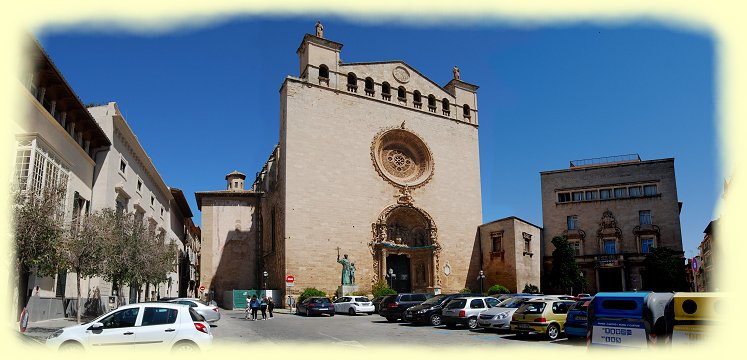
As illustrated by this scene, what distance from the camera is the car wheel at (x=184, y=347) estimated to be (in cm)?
1120

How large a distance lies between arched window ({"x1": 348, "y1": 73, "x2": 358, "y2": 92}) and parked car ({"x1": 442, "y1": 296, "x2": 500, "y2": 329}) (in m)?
24.1

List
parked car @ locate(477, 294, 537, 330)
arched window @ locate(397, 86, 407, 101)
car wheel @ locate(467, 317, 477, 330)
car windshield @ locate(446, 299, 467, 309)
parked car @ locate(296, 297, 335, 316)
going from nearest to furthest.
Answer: parked car @ locate(477, 294, 537, 330), car wheel @ locate(467, 317, 477, 330), car windshield @ locate(446, 299, 467, 309), parked car @ locate(296, 297, 335, 316), arched window @ locate(397, 86, 407, 101)

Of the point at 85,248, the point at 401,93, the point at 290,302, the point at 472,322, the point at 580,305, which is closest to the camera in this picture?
the point at 580,305

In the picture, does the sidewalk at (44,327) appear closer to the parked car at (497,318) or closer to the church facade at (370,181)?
the parked car at (497,318)

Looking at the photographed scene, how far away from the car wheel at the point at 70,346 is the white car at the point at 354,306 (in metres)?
21.5

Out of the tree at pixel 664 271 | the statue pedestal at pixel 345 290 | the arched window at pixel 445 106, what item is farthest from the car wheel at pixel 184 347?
the tree at pixel 664 271

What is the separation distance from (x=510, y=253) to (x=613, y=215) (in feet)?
42.1

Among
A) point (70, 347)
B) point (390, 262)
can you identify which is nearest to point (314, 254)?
point (390, 262)

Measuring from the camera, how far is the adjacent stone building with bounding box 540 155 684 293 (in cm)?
4800

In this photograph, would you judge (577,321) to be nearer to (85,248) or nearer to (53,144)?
(85,248)

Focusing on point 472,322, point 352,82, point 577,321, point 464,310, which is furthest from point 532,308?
point 352,82

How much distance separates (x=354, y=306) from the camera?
104 ft

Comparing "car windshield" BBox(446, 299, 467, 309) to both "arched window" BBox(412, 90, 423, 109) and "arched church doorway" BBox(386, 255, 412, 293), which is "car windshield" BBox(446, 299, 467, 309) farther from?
"arched window" BBox(412, 90, 423, 109)

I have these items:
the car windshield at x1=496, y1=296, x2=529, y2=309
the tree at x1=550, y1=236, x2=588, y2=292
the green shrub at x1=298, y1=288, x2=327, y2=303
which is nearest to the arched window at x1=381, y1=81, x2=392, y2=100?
the green shrub at x1=298, y1=288, x2=327, y2=303
